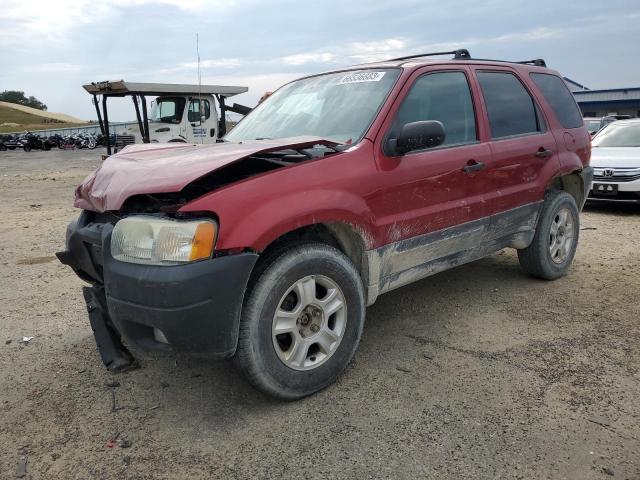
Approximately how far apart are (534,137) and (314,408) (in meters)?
2.93

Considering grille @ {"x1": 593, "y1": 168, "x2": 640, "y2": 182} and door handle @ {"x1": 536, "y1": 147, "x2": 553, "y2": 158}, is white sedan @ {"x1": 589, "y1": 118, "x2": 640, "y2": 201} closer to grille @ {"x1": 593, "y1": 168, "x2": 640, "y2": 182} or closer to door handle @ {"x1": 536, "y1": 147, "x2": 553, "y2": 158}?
grille @ {"x1": 593, "y1": 168, "x2": 640, "y2": 182}

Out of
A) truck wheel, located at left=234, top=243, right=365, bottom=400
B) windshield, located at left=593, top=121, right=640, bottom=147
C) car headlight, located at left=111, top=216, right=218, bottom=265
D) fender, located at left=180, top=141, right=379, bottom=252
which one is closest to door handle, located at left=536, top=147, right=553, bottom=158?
fender, located at left=180, top=141, right=379, bottom=252

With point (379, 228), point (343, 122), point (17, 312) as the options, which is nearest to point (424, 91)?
point (343, 122)

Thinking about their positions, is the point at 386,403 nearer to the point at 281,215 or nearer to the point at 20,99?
the point at 281,215

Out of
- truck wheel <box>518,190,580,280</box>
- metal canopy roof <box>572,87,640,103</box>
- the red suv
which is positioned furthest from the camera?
metal canopy roof <box>572,87,640,103</box>

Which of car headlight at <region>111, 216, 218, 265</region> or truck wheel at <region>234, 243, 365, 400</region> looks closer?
car headlight at <region>111, 216, 218, 265</region>

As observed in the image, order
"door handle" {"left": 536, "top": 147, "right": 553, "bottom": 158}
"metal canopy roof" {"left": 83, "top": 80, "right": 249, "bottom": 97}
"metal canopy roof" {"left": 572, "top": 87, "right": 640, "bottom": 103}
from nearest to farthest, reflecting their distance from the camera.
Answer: "door handle" {"left": 536, "top": 147, "right": 553, "bottom": 158}
"metal canopy roof" {"left": 83, "top": 80, "right": 249, "bottom": 97}
"metal canopy roof" {"left": 572, "top": 87, "right": 640, "bottom": 103}

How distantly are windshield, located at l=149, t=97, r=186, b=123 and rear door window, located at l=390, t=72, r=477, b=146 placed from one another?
477 inches

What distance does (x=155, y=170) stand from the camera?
276 cm

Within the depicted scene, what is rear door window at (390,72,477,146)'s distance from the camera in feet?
11.5

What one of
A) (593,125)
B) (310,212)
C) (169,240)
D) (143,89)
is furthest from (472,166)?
(593,125)

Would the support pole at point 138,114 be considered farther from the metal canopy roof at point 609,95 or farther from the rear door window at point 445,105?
the metal canopy roof at point 609,95

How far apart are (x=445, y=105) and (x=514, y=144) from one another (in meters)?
0.75

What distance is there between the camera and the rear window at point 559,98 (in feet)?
15.5
